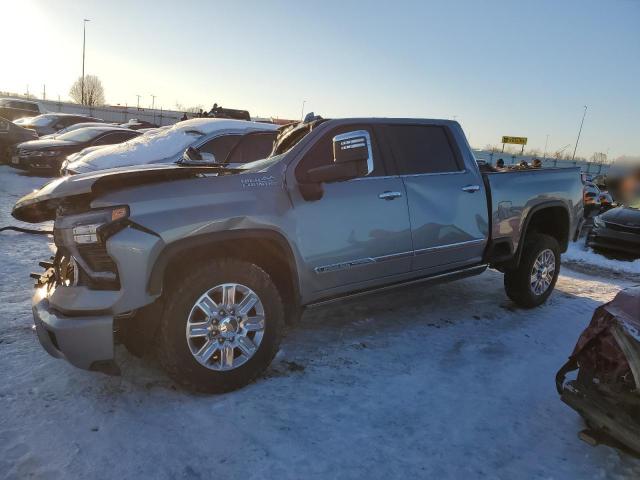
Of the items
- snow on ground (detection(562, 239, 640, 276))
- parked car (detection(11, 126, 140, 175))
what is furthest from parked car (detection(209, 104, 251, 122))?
snow on ground (detection(562, 239, 640, 276))

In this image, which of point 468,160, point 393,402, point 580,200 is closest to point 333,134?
point 468,160

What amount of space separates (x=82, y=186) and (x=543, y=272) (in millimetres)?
4776

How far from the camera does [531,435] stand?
302 centimetres

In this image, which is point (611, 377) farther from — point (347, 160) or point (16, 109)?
point (16, 109)

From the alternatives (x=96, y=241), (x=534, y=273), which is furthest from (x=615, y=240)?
(x=96, y=241)

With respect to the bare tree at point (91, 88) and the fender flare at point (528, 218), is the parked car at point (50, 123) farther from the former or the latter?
the bare tree at point (91, 88)

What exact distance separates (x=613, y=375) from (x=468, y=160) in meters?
2.73

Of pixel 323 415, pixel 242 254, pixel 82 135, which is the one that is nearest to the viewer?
pixel 323 415

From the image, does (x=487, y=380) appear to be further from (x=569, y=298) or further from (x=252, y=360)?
(x=569, y=298)

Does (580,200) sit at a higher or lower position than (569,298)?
higher

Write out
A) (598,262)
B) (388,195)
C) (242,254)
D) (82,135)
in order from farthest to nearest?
(82,135), (598,262), (388,195), (242,254)

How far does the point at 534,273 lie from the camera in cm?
540

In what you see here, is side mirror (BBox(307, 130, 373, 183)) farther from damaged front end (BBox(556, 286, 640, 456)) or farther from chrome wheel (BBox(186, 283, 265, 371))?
damaged front end (BBox(556, 286, 640, 456))

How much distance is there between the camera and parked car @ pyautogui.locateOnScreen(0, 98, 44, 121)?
2365cm
